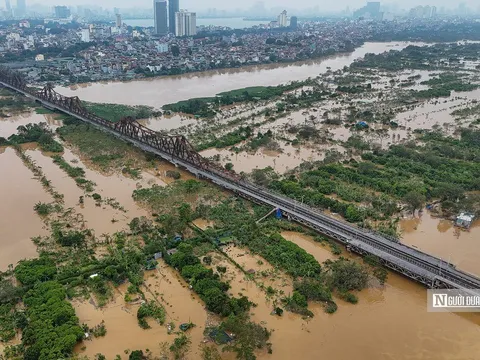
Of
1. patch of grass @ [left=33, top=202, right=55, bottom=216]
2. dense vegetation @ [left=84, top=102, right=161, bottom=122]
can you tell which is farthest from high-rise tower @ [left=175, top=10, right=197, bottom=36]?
patch of grass @ [left=33, top=202, right=55, bottom=216]

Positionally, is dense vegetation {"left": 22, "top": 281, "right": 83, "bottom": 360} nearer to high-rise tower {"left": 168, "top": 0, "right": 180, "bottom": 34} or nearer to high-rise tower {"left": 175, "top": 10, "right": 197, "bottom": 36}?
high-rise tower {"left": 175, "top": 10, "right": 197, "bottom": 36}

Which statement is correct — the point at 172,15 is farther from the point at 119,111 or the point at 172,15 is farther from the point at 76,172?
the point at 76,172

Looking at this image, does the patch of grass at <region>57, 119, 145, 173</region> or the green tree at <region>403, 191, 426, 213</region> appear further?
the patch of grass at <region>57, 119, 145, 173</region>

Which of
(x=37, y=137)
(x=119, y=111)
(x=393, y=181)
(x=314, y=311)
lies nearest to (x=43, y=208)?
(x=37, y=137)

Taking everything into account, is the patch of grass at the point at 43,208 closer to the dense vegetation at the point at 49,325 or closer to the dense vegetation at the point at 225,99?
the dense vegetation at the point at 49,325

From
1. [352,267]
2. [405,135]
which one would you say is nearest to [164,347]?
[352,267]

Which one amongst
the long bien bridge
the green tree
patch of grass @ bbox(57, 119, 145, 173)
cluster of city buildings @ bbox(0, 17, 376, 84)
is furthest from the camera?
cluster of city buildings @ bbox(0, 17, 376, 84)

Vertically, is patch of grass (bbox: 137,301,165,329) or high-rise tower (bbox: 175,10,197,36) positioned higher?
high-rise tower (bbox: 175,10,197,36)

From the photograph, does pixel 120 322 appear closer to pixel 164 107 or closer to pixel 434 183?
pixel 434 183
